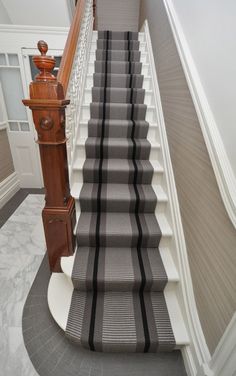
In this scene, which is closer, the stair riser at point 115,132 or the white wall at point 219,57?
the white wall at point 219,57

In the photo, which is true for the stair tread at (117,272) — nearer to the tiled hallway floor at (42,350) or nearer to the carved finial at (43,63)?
the tiled hallway floor at (42,350)

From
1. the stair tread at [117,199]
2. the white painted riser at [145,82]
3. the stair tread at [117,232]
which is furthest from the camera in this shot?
the white painted riser at [145,82]

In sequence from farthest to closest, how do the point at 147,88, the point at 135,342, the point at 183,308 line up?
1. the point at 147,88
2. the point at 183,308
3. the point at 135,342

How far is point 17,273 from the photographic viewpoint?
62.8 inches

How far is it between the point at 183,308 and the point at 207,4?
172 cm

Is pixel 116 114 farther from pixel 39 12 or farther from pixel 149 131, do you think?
pixel 39 12

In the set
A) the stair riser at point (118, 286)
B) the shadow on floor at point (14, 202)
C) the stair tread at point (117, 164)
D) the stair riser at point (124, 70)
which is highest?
the stair riser at point (124, 70)

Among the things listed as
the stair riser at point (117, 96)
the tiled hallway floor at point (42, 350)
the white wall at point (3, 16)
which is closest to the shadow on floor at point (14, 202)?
the tiled hallway floor at point (42, 350)

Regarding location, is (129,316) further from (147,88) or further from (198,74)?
(147,88)


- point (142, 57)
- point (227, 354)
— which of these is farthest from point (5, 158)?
point (227, 354)

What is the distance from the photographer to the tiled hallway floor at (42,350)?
1.05 metres

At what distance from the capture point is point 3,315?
4.22 feet

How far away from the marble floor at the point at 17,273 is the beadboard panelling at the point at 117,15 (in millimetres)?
3437

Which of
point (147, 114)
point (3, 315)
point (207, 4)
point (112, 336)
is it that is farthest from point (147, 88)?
point (3, 315)
